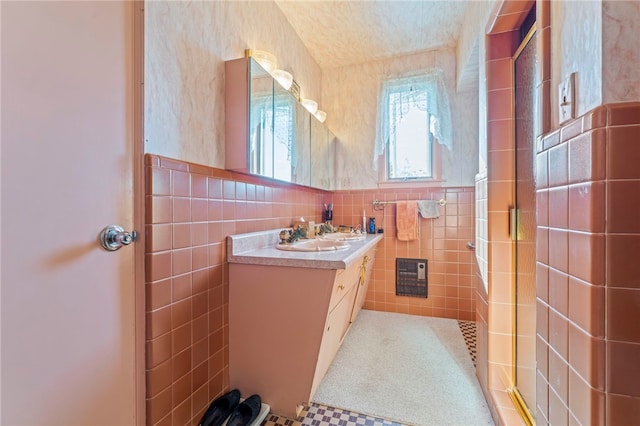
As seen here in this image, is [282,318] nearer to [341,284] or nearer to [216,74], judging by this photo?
[341,284]

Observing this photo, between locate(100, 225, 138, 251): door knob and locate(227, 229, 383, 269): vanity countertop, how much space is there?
541mm

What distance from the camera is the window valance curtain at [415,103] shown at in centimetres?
267

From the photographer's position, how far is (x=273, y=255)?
1429 millimetres

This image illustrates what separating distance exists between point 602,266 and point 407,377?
4.95 feet

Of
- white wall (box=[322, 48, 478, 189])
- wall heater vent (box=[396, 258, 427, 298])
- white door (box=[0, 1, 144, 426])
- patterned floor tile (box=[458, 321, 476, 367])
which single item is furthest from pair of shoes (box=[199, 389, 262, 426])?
white wall (box=[322, 48, 478, 189])

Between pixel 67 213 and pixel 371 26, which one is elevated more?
pixel 371 26

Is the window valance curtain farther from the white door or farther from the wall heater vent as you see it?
the white door

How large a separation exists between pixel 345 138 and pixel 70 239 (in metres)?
2.61

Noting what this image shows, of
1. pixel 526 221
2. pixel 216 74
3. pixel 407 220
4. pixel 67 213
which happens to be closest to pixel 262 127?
pixel 216 74

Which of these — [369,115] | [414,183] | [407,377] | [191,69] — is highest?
[369,115]

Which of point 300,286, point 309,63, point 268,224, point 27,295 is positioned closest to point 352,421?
point 300,286

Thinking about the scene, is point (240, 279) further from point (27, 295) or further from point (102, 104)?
point (102, 104)

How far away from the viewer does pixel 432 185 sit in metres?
2.71

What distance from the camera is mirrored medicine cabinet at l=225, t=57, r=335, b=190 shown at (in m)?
1.50
